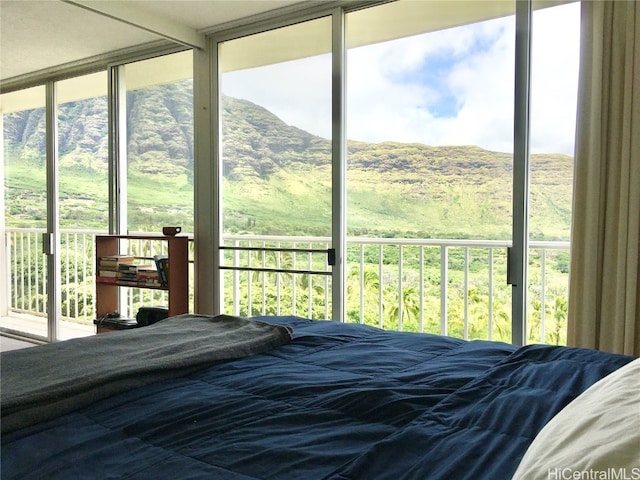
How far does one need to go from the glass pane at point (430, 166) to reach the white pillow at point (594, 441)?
8.28ft

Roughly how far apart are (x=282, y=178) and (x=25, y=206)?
3161 mm

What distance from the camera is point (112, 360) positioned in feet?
4.61

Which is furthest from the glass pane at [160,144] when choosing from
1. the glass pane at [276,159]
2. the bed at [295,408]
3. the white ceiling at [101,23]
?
the bed at [295,408]

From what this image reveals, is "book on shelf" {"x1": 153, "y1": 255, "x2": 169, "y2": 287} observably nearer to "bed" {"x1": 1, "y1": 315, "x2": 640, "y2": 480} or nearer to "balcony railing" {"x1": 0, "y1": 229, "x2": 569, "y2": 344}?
"balcony railing" {"x1": 0, "y1": 229, "x2": 569, "y2": 344}

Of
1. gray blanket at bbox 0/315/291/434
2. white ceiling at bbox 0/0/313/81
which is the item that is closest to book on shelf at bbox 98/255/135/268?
white ceiling at bbox 0/0/313/81

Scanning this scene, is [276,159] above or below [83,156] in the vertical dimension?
below

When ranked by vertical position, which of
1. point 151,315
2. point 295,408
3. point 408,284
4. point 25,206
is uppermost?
point 25,206

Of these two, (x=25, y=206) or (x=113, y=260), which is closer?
(x=113, y=260)

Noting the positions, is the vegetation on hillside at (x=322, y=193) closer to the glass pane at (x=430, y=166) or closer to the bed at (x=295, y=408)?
the glass pane at (x=430, y=166)

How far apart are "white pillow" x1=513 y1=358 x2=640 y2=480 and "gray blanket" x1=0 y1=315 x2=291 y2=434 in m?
0.92

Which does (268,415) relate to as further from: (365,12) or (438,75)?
(438,75)

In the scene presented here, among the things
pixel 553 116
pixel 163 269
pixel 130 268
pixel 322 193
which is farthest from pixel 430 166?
pixel 130 268

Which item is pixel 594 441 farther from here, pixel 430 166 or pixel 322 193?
pixel 430 166

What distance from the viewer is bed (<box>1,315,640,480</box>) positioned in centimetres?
87
